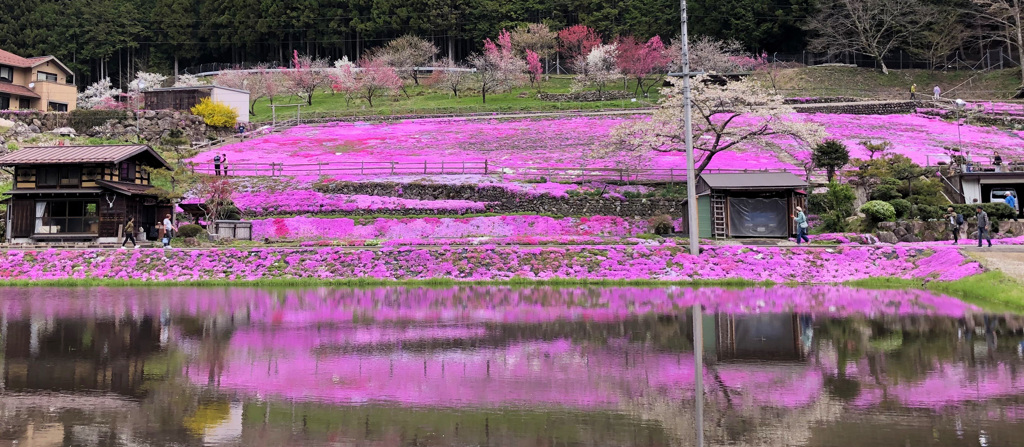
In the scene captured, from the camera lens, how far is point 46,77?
250 feet

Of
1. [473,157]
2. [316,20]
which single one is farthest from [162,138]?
[316,20]

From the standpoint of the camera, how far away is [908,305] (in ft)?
58.9

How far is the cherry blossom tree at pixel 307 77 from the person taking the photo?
86.7 metres

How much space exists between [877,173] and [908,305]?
21736 millimetres

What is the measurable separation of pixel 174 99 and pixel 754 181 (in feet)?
189

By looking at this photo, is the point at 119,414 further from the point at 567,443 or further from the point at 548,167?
the point at 548,167

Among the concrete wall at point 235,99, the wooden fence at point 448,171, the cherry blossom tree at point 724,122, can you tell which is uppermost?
the concrete wall at point 235,99

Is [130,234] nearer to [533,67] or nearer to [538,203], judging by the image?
[538,203]

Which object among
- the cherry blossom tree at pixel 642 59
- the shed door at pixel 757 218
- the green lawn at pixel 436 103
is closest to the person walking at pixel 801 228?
the shed door at pixel 757 218

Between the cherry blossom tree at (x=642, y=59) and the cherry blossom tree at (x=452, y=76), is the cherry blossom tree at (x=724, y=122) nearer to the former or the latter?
the cherry blossom tree at (x=642, y=59)

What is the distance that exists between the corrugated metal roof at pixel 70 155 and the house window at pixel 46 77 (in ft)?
146

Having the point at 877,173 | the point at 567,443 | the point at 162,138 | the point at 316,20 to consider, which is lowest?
the point at 567,443

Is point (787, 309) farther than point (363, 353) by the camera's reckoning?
Yes

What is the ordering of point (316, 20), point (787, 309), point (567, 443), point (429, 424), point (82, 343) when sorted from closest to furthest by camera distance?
point (567, 443), point (429, 424), point (82, 343), point (787, 309), point (316, 20)
